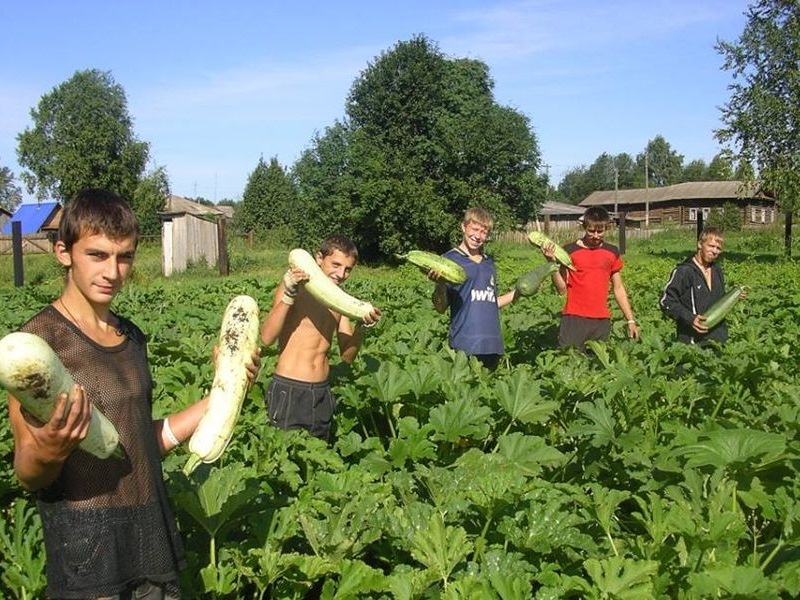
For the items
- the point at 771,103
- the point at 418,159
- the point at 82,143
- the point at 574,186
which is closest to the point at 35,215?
the point at 82,143

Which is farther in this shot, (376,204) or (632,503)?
(376,204)

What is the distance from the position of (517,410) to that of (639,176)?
143116 millimetres

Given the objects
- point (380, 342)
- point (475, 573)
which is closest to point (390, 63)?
point (380, 342)

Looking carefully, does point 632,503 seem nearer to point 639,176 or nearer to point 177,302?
point 177,302

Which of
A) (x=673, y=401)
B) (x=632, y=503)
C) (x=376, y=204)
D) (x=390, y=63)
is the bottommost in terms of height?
(x=632, y=503)

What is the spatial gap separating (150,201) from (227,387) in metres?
52.3

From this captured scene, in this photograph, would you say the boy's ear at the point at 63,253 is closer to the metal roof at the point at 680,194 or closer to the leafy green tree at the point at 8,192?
the metal roof at the point at 680,194

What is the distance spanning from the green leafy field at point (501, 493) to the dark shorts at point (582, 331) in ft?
4.03

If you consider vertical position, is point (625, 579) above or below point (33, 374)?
below

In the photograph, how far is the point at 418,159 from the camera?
33000 millimetres

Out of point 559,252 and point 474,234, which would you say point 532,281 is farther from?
point 474,234

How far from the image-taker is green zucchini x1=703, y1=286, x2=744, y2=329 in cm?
761

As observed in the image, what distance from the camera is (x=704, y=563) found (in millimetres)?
3086

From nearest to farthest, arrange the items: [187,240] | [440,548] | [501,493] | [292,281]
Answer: [440,548]
[501,493]
[292,281]
[187,240]
